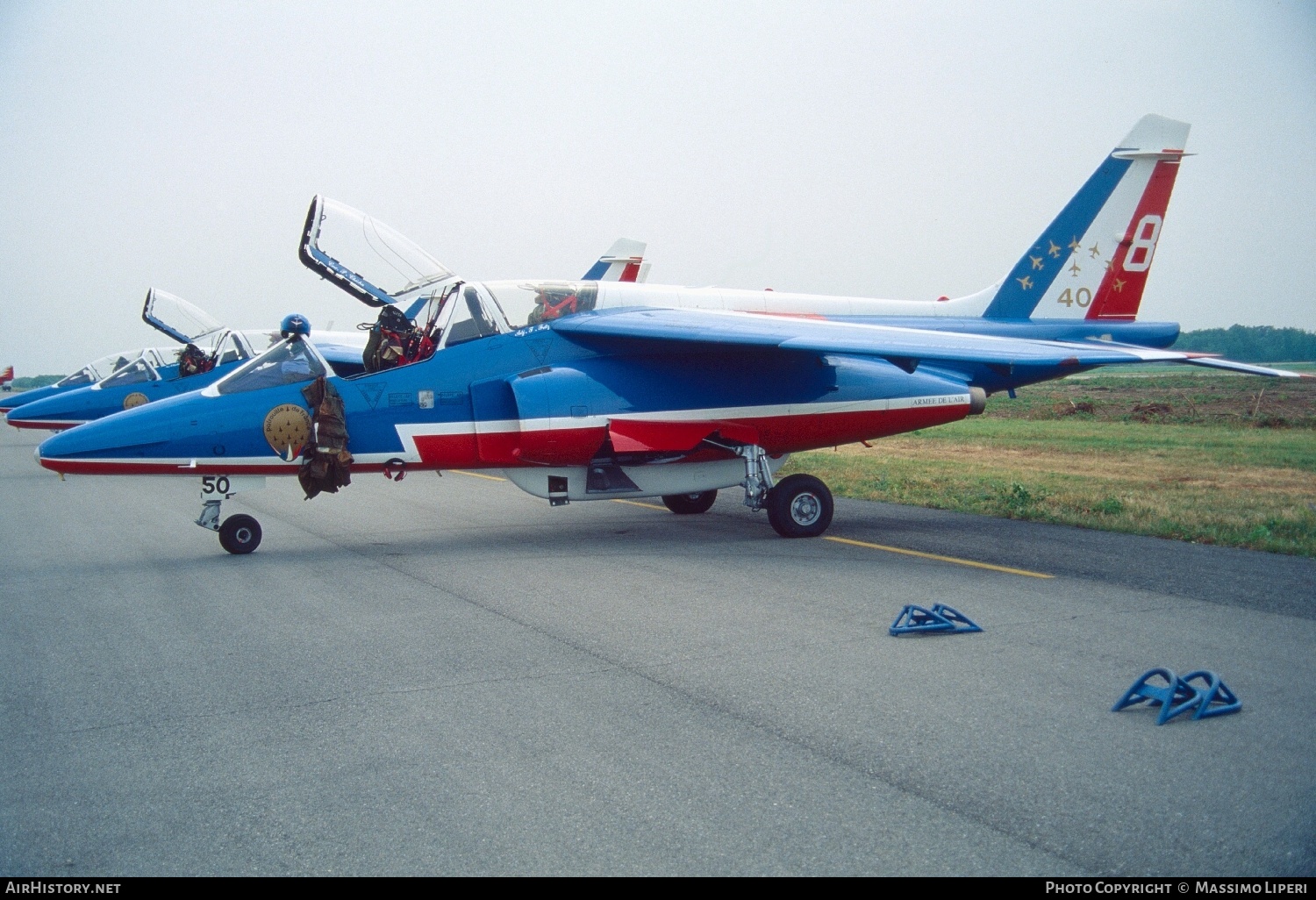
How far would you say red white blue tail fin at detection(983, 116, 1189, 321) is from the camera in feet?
42.9

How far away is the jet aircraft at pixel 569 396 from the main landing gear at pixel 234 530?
2 centimetres

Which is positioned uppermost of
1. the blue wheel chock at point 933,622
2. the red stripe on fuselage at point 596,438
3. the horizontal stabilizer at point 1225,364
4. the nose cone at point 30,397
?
the horizontal stabilizer at point 1225,364

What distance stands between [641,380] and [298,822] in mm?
7264

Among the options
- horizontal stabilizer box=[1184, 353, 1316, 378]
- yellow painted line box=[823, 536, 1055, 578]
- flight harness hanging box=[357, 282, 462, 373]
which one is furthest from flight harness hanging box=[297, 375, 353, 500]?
horizontal stabilizer box=[1184, 353, 1316, 378]

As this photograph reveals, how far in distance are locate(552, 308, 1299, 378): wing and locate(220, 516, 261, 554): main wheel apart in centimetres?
370

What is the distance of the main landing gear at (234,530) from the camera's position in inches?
381

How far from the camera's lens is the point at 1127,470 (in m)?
16.4

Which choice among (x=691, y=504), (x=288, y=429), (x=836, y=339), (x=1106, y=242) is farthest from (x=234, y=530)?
(x=1106, y=242)

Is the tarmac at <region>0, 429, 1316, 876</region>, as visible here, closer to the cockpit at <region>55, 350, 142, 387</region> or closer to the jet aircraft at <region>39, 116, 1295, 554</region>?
the jet aircraft at <region>39, 116, 1295, 554</region>

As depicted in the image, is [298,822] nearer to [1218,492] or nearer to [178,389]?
[1218,492]

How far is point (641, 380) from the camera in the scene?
10.5m

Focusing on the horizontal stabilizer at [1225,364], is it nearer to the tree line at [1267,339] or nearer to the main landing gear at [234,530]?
the main landing gear at [234,530]

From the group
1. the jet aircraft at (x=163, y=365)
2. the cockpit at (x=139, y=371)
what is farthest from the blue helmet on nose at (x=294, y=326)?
the cockpit at (x=139, y=371)

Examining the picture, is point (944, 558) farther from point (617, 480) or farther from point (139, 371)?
point (139, 371)
